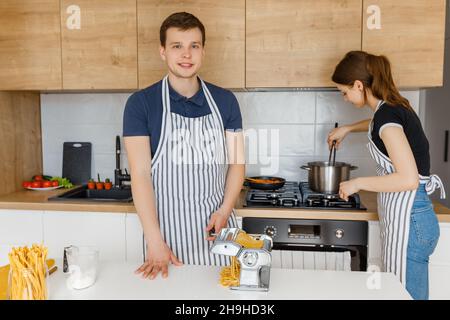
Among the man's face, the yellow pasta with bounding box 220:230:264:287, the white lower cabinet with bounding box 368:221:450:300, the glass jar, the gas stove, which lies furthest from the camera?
the gas stove

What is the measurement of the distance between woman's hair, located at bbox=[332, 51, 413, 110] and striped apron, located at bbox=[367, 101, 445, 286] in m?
0.05

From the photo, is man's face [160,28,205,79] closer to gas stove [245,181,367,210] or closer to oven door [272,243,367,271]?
gas stove [245,181,367,210]

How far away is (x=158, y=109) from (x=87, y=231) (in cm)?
83

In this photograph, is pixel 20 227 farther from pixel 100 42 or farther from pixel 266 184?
pixel 266 184

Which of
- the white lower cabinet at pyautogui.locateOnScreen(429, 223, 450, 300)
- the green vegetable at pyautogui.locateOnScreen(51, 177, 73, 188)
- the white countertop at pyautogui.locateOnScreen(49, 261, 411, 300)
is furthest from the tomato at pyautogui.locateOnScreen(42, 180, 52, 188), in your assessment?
the white lower cabinet at pyautogui.locateOnScreen(429, 223, 450, 300)

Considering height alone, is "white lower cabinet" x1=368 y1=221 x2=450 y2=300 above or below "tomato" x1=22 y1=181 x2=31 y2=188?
below

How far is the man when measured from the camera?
1597mm

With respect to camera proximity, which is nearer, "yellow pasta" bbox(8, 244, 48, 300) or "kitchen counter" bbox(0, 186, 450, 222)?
"yellow pasta" bbox(8, 244, 48, 300)

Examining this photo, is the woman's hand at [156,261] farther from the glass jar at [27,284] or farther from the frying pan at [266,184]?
the frying pan at [266,184]

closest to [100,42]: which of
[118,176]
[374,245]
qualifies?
[118,176]

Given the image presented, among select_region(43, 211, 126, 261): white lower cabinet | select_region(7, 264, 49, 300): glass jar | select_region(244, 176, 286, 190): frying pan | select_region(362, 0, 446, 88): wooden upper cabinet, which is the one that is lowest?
select_region(43, 211, 126, 261): white lower cabinet
